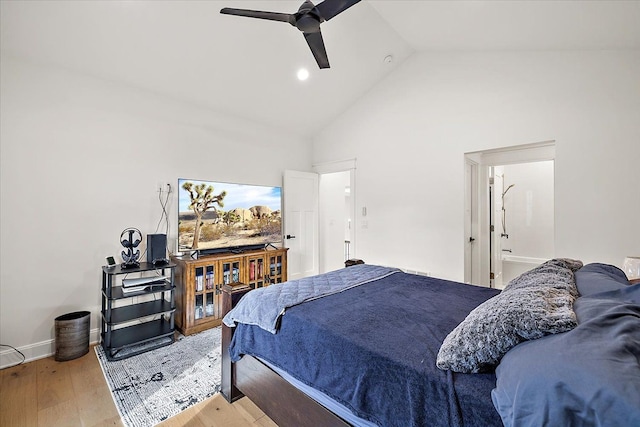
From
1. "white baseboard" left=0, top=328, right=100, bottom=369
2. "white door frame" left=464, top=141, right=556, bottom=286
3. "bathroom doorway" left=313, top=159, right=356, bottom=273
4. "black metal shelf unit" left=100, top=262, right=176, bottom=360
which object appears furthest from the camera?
"bathroom doorway" left=313, top=159, right=356, bottom=273

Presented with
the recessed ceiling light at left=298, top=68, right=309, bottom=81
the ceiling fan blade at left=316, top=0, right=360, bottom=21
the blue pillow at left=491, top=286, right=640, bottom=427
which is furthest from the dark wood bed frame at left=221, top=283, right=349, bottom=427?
the recessed ceiling light at left=298, top=68, right=309, bottom=81

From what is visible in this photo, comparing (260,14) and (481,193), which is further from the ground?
(260,14)

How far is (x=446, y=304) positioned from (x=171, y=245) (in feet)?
10.0

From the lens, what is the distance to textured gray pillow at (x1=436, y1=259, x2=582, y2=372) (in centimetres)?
93

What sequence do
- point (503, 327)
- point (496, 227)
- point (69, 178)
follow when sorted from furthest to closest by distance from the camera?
point (496, 227) < point (69, 178) < point (503, 327)

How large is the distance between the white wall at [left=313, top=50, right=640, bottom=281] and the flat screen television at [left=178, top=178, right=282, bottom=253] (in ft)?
4.36

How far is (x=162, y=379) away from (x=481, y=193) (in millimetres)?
4190

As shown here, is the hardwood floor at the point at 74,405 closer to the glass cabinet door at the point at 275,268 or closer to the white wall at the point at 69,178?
the white wall at the point at 69,178

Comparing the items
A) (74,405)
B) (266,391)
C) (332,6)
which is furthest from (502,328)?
(74,405)

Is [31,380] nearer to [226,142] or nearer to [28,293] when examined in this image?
[28,293]

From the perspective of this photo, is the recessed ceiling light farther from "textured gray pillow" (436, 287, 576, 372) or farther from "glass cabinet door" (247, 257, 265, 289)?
"textured gray pillow" (436, 287, 576, 372)

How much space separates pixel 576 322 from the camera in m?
0.92

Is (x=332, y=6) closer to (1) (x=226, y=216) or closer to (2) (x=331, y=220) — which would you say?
(1) (x=226, y=216)

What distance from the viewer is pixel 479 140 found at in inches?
131
